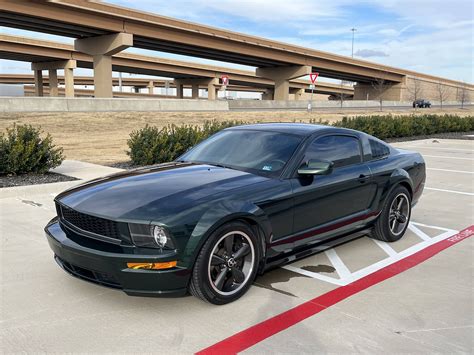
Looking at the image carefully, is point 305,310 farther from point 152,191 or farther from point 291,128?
point 291,128

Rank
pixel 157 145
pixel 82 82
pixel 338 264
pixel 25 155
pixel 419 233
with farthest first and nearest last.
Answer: pixel 82 82
pixel 157 145
pixel 25 155
pixel 419 233
pixel 338 264

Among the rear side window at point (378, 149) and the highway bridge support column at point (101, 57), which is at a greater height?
the highway bridge support column at point (101, 57)

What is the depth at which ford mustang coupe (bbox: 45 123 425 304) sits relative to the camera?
10.9 feet

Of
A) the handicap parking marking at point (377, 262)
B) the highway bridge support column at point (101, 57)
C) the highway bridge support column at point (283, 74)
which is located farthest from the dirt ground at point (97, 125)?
the highway bridge support column at point (283, 74)

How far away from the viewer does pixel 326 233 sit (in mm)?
4535

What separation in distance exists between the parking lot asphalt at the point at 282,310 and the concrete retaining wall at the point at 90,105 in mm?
20452

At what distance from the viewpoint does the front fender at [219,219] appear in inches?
132

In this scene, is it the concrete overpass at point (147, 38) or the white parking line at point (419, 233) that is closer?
the white parking line at point (419, 233)

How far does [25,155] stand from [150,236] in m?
6.52

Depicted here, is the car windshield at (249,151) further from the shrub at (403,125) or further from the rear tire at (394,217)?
the shrub at (403,125)

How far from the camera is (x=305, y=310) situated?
12.1 ft

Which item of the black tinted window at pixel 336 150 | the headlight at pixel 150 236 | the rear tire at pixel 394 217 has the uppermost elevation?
the black tinted window at pixel 336 150

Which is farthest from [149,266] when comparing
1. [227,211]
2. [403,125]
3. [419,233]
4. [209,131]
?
[403,125]

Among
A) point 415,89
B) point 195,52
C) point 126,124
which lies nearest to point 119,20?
point 195,52
